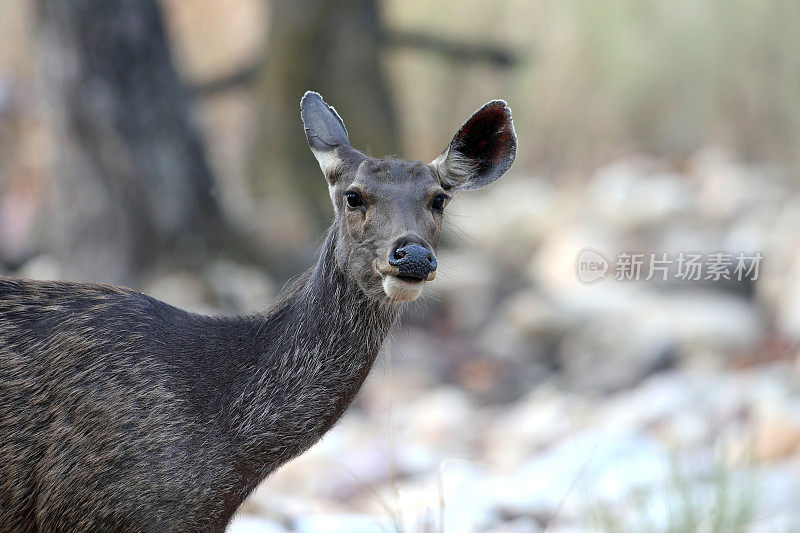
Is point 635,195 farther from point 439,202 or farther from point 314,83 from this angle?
point 439,202

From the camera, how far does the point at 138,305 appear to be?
3.89m

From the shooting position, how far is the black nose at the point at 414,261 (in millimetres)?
3459

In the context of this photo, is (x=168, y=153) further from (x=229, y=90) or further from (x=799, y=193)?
(x=799, y=193)

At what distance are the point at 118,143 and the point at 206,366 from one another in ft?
17.2

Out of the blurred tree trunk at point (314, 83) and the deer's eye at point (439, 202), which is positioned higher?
the blurred tree trunk at point (314, 83)

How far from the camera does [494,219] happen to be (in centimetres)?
1452

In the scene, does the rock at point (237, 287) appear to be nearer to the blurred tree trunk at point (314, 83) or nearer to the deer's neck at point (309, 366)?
the blurred tree trunk at point (314, 83)

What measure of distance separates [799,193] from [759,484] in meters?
9.07

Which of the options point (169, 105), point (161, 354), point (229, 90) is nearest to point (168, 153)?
point (169, 105)

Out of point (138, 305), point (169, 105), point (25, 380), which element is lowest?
point (25, 380)

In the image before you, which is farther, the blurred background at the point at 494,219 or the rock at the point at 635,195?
the rock at the point at 635,195

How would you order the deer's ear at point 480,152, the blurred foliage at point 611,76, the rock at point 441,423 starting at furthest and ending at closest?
the blurred foliage at point 611,76, the rock at point 441,423, the deer's ear at point 480,152

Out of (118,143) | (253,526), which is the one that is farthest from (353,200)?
(118,143)

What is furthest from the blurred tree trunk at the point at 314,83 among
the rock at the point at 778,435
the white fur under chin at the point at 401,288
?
the white fur under chin at the point at 401,288
